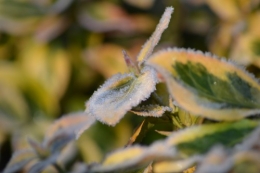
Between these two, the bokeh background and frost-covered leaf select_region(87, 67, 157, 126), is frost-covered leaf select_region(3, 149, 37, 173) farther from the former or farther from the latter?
the bokeh background

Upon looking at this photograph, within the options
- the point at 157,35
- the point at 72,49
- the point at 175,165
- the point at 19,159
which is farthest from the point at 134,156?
the point at 72,49

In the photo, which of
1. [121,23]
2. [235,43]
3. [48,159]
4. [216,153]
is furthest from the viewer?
[121,23]

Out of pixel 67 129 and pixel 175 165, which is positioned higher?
pixel 67 129

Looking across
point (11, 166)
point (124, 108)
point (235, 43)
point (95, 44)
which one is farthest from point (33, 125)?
point (124, 108)

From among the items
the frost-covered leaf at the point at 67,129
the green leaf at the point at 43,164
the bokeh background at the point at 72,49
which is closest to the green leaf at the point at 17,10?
the bokeh background at the point at 72,49

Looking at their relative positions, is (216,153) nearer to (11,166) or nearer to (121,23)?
(11,166)

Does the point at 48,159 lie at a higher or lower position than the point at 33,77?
lower

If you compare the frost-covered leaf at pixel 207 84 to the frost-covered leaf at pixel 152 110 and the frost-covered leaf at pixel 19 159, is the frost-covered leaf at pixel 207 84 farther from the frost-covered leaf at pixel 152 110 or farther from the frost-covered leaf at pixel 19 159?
the frost-covered leaf at pixel 19 159

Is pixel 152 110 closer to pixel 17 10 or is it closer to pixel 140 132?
pixel 140 132
